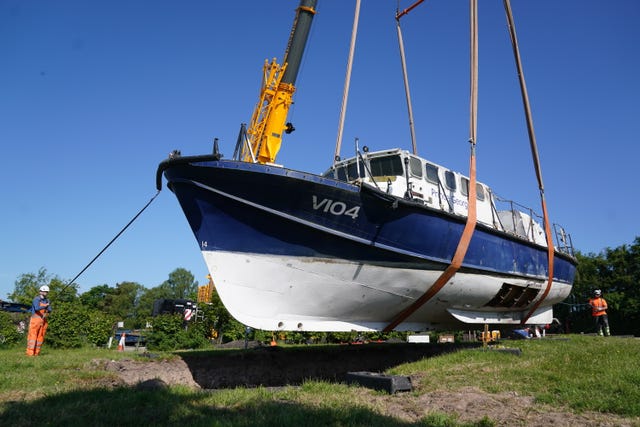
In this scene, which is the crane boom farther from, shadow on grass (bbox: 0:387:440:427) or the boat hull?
shadow on grass (bbox: 0:387:440:427)

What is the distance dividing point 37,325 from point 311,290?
239 inches

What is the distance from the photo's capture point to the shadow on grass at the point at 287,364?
7.88 m

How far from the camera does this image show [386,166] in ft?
29.3

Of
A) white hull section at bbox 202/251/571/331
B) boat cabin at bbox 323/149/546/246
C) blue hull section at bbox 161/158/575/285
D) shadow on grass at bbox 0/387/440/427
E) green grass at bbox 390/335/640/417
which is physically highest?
boat cabin at bbox 323/149/546/246

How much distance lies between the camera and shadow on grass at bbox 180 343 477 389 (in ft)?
25.9

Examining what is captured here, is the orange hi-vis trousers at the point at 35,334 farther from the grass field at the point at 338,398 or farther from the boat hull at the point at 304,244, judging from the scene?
the boat hull at the point at 304,244

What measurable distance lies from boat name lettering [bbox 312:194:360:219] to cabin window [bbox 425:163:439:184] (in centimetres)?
268

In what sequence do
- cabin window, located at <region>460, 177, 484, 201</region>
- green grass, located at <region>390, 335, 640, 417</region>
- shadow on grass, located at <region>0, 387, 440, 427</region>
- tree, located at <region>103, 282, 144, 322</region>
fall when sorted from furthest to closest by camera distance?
1. tree, located at <region>103, 282, 144, 322</region>
2. cabin window, located at <region>460, 177, 484, 201</region>
3. green grass, located at <region>390, 335, 640, 417</region>
4. shadow on grass, located at <region>0, 387, 440, 427</region>

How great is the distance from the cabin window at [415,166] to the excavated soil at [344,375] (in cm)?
365

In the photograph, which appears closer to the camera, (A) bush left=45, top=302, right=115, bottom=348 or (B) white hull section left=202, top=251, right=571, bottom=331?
(B) white hull section left=202, top=251, right=571, bottom=331

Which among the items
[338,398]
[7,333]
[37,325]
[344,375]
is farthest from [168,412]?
[7,333]

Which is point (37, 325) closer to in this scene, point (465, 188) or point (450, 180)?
point (450, 180)

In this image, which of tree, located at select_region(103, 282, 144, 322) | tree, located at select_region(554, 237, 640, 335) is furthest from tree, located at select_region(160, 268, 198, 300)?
tree, located at select_region(554, 237, 640, 335)

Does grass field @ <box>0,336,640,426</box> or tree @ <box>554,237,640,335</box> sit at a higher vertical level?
tree @ <box>554,237,640,335</box>
